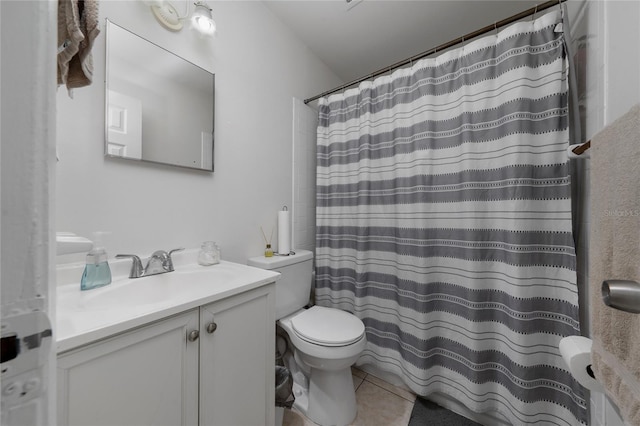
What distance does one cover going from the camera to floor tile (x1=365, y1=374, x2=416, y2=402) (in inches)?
54.6

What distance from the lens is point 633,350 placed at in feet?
1.32

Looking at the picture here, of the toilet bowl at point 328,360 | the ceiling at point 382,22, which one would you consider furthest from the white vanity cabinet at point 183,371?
the ceiling at point 382,22

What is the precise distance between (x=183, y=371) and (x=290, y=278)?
762 mm

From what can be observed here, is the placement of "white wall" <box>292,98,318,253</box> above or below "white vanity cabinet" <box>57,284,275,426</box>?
above

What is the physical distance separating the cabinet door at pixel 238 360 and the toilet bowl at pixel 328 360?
0.26m

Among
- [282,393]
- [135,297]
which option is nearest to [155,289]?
[135,297]

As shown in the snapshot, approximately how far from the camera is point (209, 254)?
1.14 m

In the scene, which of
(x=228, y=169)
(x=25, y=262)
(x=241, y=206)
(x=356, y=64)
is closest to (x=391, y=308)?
(x=241, y=206)

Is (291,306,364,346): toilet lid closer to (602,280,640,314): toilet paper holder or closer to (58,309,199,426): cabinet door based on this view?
(58,309,199,426): cabinet door

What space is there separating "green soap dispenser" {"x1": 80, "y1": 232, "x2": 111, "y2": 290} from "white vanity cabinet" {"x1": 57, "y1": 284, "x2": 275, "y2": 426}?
0.38 metres

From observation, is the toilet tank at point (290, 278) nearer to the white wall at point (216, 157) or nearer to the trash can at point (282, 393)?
the white wall at point (216, 157)

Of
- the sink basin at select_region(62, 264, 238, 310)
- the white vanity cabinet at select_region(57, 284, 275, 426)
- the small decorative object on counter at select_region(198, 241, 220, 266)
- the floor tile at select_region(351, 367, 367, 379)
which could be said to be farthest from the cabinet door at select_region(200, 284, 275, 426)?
the floor tile at select_region(351, 367, 367, 379)

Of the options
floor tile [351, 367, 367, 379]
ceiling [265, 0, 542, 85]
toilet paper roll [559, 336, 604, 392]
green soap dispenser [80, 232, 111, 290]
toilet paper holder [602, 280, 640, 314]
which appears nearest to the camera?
toilet paper holder [602, 280, 640, 314]

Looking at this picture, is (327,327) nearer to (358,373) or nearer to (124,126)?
(358,373)
